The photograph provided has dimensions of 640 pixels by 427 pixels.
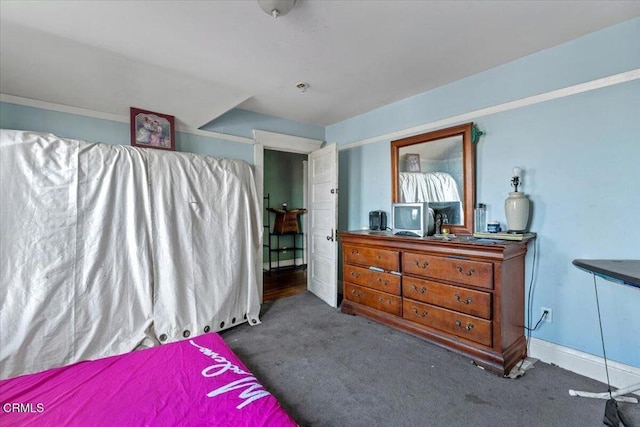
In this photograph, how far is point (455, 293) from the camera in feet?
7.13

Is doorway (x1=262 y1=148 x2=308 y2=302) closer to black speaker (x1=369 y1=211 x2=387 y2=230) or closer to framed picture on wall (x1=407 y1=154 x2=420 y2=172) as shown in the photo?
black speaker (x1=369 y1=211 x2=387 y2=230)

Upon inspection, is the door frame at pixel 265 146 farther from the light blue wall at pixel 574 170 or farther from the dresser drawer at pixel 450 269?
the light blue wall at pixel 574 170

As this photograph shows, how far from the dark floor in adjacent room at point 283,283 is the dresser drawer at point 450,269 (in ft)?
6.51

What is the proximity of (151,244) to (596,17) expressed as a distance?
3694mm

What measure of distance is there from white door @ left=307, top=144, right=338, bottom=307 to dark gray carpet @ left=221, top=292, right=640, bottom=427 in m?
0.89

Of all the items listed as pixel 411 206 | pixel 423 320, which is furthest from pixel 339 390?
pixel 411 206

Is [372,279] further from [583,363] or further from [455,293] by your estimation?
[583,363]

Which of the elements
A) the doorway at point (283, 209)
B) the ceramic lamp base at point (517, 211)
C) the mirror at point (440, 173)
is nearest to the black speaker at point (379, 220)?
the mirror at point (440, 173)

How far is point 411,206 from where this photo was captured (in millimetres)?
2691

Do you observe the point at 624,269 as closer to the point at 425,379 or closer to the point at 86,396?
the point at 425,379

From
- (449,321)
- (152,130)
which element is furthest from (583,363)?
(152,130)

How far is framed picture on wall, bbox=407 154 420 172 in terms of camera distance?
296 centimetres

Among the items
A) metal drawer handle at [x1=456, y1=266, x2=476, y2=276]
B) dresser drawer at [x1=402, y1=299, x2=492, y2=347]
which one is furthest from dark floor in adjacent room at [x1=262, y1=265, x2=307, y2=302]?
metal drawer handle at [x1=456, y1=266, x2=476, y2=276]

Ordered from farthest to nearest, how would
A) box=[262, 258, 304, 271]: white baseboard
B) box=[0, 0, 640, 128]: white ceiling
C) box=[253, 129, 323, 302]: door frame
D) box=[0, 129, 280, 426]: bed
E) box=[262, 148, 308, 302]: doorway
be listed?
1. box=[262, 258, 304, 271]: white baseboard
2. box=[262, 148, 308, 302]: doorway
3. box=[253, 129, 323, 302]: door frame
4. box=[0, 0, 640, 128]: white ceiling
5. box=[0, 129, 280, 426]: bed
